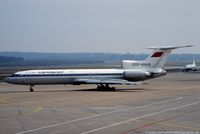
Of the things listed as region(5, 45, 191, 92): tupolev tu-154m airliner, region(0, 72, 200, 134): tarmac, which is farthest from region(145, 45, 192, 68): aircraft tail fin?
region(0, 72, 200, 134): tarmac

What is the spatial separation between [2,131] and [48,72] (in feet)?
106

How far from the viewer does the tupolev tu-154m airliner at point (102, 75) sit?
5219 cm

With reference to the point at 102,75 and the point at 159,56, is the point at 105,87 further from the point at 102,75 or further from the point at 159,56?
the point at 159,56

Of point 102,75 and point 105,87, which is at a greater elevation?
point 102,75

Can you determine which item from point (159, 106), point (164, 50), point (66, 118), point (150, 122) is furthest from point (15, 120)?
point (164, 50)

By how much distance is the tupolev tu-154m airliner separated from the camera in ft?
171

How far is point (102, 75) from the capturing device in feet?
174

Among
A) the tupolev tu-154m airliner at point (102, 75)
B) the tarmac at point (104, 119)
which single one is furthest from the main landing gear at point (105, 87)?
the tarmac at point (104, 119)

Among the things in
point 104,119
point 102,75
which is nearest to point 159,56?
point 102,75

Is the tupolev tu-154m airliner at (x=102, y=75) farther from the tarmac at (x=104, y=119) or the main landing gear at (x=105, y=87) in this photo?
the tarmac at (x=104, y=119)

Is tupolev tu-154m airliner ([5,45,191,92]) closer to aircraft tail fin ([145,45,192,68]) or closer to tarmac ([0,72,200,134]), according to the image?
aircraft tail fin ([145,45,192,68])

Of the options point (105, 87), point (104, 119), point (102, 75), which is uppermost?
point (102, 75)

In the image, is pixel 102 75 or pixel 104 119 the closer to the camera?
pixel 104 119

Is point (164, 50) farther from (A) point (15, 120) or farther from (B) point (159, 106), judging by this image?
(A) point (15, 120)
